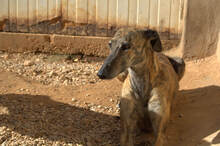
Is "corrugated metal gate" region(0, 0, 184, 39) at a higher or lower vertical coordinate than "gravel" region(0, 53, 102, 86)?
higher

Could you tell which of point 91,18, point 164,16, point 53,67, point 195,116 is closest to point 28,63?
point 53,67

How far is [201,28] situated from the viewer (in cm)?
639

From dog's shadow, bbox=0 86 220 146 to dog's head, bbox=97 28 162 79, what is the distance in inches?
37.6

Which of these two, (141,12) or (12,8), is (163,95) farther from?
(12,8)

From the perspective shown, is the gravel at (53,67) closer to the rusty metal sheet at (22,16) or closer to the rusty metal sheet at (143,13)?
the rusty metal sheet at (22,16)

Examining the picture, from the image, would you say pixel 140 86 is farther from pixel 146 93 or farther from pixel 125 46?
pixel 125 46

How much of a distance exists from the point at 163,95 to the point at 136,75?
0.37 metres

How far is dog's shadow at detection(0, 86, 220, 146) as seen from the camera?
13.7 feet

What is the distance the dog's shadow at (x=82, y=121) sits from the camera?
4.18 metres

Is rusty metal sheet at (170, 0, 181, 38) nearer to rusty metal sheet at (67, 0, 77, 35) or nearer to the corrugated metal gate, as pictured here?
the corrugated metal gate

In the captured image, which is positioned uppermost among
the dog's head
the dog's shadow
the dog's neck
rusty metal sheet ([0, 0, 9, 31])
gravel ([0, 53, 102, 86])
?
rusty metal sheet ([0, 0, 9, 31])

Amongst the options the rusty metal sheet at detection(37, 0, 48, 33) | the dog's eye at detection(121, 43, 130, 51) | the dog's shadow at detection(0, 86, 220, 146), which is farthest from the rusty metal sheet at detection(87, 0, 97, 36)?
the dog's eye at detection(121, 43, 130, 51)

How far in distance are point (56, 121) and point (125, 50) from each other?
134cm

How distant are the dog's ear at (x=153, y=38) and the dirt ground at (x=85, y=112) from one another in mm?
1080
